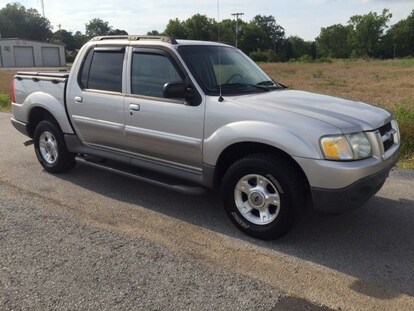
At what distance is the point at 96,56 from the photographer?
5535 millimetres

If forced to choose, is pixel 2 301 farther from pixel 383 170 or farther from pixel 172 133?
pixel 383 170

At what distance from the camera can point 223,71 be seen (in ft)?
16.0

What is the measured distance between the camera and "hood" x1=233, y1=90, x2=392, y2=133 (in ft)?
12.8

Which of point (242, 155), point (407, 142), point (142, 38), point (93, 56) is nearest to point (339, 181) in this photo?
point (242, 155)

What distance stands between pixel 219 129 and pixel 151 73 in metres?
1.14

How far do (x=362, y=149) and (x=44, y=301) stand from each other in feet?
9.15

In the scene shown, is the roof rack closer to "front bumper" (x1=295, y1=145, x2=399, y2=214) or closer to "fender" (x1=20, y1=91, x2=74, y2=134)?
"fender" (x1=20, y1=91, x2=74, y2=134)

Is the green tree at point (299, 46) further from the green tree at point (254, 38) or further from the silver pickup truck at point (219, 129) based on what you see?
the silver pickup truck at point (219, 129)

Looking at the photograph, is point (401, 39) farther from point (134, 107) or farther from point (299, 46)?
point (134, 107)

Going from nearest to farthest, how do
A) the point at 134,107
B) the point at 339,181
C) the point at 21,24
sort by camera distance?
1. the point at 339,181
2. the point at 134,107
3. the point at 21,24

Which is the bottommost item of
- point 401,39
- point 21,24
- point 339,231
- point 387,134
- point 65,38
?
point 339,231

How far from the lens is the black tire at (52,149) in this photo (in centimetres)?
607

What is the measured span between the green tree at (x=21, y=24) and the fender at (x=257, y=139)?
11587 centimetres

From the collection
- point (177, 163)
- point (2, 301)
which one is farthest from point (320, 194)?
point (2, 301)
